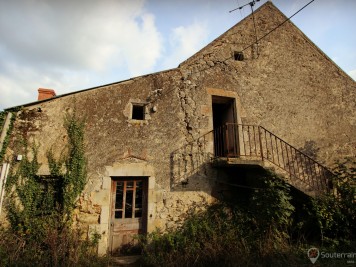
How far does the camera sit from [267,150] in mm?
6922

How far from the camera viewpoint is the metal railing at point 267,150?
22.3 feet

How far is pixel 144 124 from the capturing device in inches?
249

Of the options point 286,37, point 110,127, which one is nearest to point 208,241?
point 110,127

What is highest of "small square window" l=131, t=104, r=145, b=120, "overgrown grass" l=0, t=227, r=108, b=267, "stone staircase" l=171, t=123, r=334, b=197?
"small square window" l=131, t=104, r=145, b=120

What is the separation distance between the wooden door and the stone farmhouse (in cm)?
3

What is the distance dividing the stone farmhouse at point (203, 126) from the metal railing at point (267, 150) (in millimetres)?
33

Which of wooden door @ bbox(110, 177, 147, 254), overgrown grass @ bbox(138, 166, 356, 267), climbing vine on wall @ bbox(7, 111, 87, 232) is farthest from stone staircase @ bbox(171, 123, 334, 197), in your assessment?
climbing vine on wall @ bbox(7, 111, 87, 232)

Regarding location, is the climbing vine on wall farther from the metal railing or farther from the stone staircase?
the metal railing

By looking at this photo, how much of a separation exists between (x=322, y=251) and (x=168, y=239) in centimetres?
352

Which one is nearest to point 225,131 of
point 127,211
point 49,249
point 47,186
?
point 127,211

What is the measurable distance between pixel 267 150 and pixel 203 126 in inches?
86.9

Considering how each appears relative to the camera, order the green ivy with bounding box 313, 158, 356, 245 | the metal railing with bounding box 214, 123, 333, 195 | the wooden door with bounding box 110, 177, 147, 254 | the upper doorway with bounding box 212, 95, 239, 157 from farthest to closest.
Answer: the upper doorway with bounding box 212, 95, 239, 157
the metal railing with bounding box 214, 123, 333, 195
the wooden door with bounding box 110, 177, 147, 254
the green ivy with bounding box 313, 158, 356, 245

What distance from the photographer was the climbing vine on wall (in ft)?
16.6

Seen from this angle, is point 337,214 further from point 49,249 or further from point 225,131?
point 49,249
